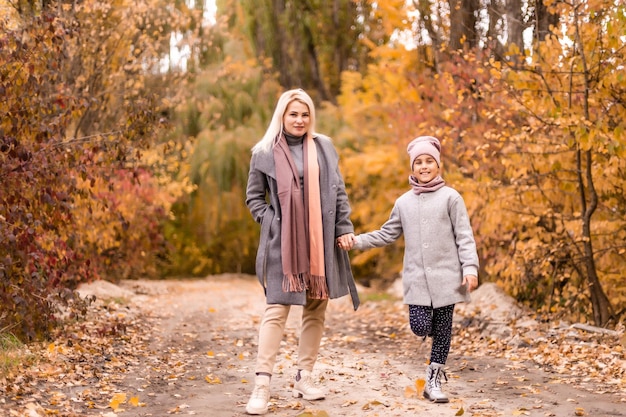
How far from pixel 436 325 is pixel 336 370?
5.25 ft

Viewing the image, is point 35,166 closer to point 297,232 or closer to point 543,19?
point 297,232

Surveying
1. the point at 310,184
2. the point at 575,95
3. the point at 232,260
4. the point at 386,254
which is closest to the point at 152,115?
the point at 310,184

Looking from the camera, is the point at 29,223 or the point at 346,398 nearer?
the point at 346,398

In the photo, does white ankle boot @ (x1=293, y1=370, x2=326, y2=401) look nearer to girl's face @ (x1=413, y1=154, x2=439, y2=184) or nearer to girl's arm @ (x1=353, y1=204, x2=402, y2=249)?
girl's arm @ (x1=353, y1=204, x2=402, y2=249)

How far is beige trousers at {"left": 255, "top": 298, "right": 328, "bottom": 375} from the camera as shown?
4808 millimetres

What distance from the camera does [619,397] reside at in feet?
16.7

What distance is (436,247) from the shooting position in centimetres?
493

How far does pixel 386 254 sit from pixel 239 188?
4.12 metres

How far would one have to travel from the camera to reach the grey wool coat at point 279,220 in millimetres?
4887

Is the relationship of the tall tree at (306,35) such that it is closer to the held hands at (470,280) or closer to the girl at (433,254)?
the girl at (433,254)

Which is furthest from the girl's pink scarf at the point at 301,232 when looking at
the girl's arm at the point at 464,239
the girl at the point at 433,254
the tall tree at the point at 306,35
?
the tall tree at the point at 306,35

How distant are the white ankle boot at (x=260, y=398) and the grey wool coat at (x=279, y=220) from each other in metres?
0.48

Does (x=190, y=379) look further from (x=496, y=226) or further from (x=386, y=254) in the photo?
(x=386, y=254)

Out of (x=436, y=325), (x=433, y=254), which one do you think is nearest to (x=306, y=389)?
(x=436, y=325)
